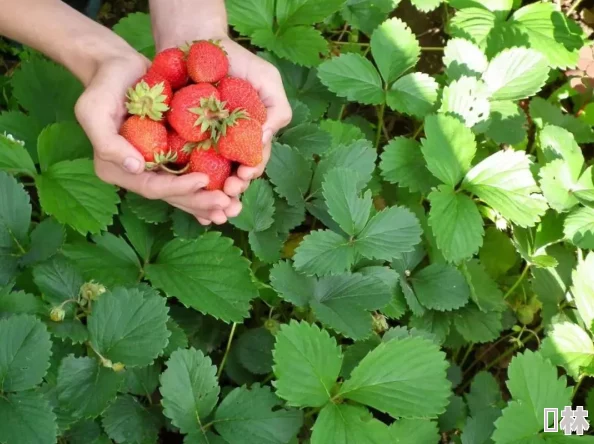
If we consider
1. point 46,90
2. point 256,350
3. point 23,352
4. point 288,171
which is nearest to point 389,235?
point 288,171

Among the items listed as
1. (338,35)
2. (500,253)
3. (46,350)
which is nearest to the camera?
(46,350)

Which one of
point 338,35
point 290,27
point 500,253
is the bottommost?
point 500,253

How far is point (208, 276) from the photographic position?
110 cm

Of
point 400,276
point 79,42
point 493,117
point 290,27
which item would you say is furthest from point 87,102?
point 493,117

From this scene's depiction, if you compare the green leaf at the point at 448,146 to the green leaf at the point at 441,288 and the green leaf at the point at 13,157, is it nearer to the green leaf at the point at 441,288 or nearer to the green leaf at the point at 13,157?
the green leaf at the point at 441,288

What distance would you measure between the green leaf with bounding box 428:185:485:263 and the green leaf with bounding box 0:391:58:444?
755 mm

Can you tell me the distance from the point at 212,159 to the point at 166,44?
36cm

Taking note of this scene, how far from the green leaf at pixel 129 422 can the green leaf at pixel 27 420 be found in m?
0.15

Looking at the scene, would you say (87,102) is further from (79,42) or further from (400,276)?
(400,276)

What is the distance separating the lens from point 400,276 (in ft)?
4.20

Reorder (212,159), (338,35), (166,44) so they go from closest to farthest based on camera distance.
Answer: (212,159)
(166,44)
(338,35)

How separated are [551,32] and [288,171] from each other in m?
0.89

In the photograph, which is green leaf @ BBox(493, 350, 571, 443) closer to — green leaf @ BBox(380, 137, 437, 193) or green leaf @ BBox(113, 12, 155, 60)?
green leaf @ BBox(380, 137, 437, 193)
